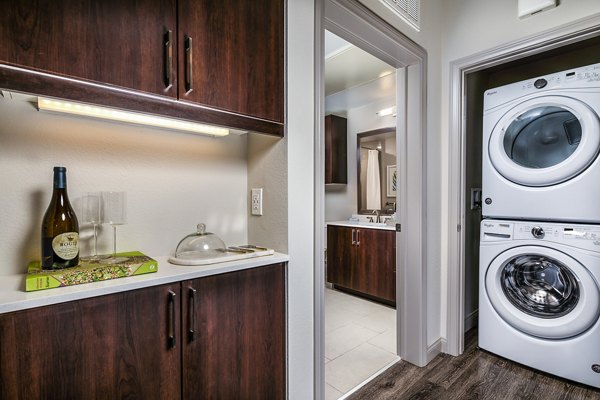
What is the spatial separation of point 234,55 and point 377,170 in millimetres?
2941

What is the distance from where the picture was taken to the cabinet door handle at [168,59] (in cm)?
97

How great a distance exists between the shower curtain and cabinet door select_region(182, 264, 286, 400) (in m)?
2.77

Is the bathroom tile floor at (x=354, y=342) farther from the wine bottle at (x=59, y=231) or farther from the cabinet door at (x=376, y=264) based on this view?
the wine bottle at (x=59, y=231)

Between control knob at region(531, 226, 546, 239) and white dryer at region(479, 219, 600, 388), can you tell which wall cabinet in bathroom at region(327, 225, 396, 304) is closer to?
white dryer at region(479, 219, 600, 388)

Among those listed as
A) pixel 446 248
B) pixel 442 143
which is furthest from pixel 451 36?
pixel 446 248

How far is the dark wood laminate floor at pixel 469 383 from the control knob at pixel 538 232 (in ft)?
2.99

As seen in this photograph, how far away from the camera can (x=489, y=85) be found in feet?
9.50

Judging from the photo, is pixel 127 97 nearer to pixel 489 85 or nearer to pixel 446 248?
pixel 446 248

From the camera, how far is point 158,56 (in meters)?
0.96

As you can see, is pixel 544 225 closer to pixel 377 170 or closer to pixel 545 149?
pixel 545 149

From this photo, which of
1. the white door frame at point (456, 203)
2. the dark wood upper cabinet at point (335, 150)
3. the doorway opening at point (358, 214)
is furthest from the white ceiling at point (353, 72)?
the white door frame at point (456, 203)

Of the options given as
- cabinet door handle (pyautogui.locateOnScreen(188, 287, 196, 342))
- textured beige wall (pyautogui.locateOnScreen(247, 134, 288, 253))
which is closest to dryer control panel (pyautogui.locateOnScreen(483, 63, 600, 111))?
textured beige wall (pyautogui.locateOnScreen(247, 134, 288, 253))

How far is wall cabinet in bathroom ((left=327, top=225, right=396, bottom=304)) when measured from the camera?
313cm

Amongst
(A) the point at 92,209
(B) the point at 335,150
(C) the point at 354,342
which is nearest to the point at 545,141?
(C) the point at 354,342
